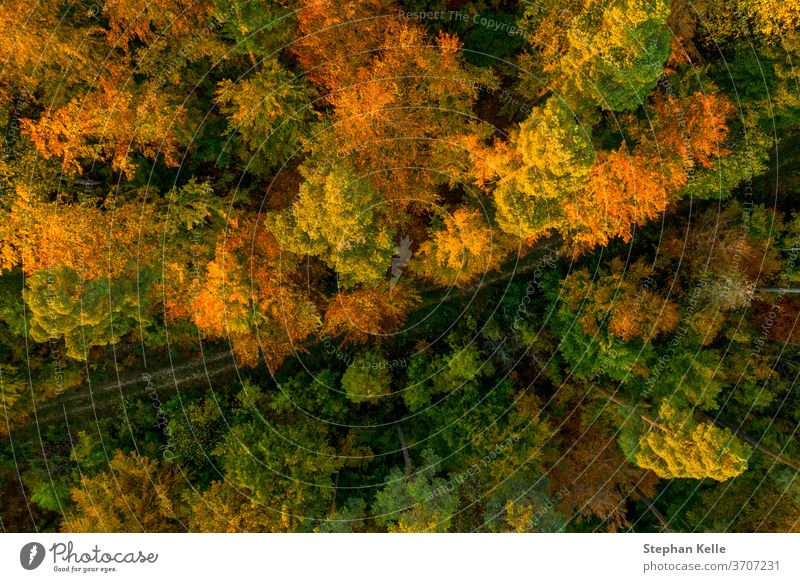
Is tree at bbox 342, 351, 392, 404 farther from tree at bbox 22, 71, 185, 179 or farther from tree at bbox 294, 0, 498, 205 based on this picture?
tree at bbox 22, 71, 185, 179

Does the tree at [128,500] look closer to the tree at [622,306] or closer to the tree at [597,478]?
the tree at [597,478]

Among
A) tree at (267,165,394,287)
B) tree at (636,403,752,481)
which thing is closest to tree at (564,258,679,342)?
tree at (636,403,752,481)

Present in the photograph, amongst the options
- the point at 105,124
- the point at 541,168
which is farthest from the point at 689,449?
the point at 105,124

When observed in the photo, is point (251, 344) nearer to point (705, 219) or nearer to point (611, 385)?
point (611, 385)

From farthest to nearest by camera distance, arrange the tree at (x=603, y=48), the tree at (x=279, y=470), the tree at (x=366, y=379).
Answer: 1. the tree at (x=366, y=379)
2. the tree at (x=279, y=470)
3. the tree at (x=603, y=48)
